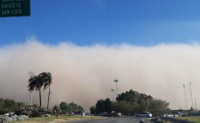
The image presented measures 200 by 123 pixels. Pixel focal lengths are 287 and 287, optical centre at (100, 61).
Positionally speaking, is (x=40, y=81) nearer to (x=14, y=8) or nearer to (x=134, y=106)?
(x=14, y=8)

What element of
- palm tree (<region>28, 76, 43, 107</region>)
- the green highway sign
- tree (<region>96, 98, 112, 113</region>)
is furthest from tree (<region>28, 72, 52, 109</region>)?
tree (<region>96, 98, 112, 113</region>)

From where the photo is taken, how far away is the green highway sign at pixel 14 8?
770 inches

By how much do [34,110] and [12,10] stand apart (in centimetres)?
3295

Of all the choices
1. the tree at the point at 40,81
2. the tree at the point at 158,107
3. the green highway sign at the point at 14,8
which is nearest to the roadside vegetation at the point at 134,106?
the tree at the point at 158,107

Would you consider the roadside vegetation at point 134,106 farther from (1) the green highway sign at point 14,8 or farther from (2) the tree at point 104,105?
(1) the green highway sign at point 14,8

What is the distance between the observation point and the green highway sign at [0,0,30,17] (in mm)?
19562

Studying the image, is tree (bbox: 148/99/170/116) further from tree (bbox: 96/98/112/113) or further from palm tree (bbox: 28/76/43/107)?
palm tree (bbox: 28/76/43/107)

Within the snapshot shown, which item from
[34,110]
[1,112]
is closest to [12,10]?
[34,110]

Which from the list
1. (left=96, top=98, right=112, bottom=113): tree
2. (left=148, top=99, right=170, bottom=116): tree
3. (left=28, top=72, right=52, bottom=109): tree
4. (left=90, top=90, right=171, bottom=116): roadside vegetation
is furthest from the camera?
(left=96, top=98, right=112, bottom=113): tree

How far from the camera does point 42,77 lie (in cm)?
7738

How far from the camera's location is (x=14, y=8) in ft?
64.5

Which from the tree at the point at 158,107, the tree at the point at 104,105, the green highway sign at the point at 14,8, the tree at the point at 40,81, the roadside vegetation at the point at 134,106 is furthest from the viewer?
the tree at the point at 104,105

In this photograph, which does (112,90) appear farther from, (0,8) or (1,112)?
(0,8)

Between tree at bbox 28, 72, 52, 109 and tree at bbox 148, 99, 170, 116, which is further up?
tree at bbox 28, 72, 52, 109
